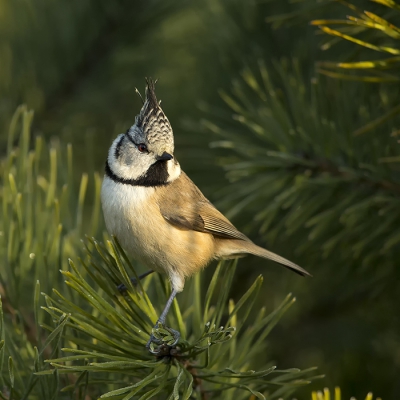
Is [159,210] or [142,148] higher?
[142,148]

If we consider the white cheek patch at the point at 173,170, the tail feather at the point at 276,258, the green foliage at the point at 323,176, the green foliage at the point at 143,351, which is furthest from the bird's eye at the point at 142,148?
the green foliage at the point at 143,351

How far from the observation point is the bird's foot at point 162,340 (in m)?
1.55

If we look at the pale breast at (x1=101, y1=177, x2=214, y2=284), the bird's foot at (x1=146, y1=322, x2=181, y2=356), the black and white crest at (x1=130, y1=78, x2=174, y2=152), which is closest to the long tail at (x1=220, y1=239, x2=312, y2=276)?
the pale breast at (x1=101, y1=177, x2=214, y2=284)

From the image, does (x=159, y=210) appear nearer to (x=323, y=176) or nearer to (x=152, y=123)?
(x=152, y=123)

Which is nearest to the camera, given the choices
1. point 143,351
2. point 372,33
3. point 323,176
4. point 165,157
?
point 143,351

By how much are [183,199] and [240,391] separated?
105cm

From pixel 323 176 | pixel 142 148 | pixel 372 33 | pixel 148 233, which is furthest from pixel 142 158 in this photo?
pixel 372 33

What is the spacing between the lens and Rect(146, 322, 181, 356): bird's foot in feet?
5.07

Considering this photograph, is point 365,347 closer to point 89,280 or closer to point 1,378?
point 89,280

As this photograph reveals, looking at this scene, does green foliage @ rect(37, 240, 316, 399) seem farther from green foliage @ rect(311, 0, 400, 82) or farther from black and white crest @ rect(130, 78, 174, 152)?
black and white crest @ rect(130, 78, 174, 152)

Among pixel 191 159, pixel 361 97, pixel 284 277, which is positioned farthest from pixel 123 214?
pixel 361 97

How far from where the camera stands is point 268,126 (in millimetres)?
2127

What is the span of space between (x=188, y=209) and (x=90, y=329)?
1.15 meters

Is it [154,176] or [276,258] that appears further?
[154,176]
